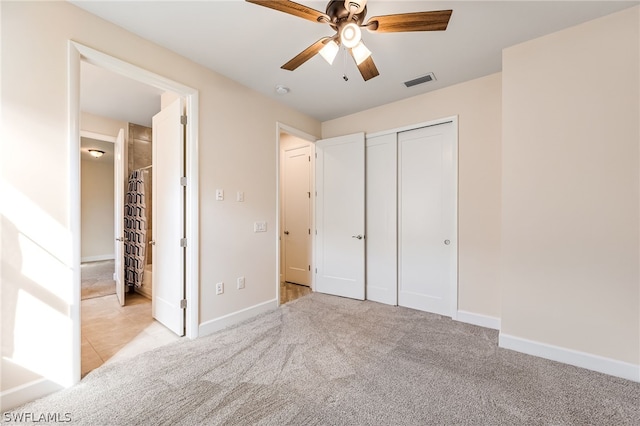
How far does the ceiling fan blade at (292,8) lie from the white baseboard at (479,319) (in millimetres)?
3130

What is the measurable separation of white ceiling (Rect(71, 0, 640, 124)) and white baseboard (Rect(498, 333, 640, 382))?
2627 mm

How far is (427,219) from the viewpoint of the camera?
3.27 meters

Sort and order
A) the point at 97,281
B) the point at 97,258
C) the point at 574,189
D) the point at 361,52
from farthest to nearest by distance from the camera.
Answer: the point at 97,258, the point at 97,281, the point at 574,189, the point at 361,52

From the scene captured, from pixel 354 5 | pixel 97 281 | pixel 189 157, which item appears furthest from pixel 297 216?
pixel 97 281

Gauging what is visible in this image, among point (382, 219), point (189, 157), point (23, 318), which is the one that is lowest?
point (23, 318)

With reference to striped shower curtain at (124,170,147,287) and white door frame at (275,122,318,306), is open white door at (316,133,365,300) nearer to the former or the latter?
white door frame at (275,122,318,306)

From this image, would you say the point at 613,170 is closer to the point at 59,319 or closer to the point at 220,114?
the point at 220,114

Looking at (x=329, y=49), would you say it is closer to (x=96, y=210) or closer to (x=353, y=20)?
(x=353, y=20)

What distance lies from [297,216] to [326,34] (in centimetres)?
283

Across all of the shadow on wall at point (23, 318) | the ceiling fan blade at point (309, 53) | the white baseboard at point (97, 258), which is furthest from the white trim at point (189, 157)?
the white baseboard at point (97, 258)

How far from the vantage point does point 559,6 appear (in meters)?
1.91

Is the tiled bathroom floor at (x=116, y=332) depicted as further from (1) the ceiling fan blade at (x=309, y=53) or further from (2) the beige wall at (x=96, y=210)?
(2) the beige wall at (x=96, y=210)

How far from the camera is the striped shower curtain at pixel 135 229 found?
372cm

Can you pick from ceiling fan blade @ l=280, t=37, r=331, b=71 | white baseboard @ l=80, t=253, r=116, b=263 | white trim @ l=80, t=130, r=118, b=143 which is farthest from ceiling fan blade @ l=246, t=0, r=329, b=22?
white baseboard @ l=80, t=253, r=116, b=263
